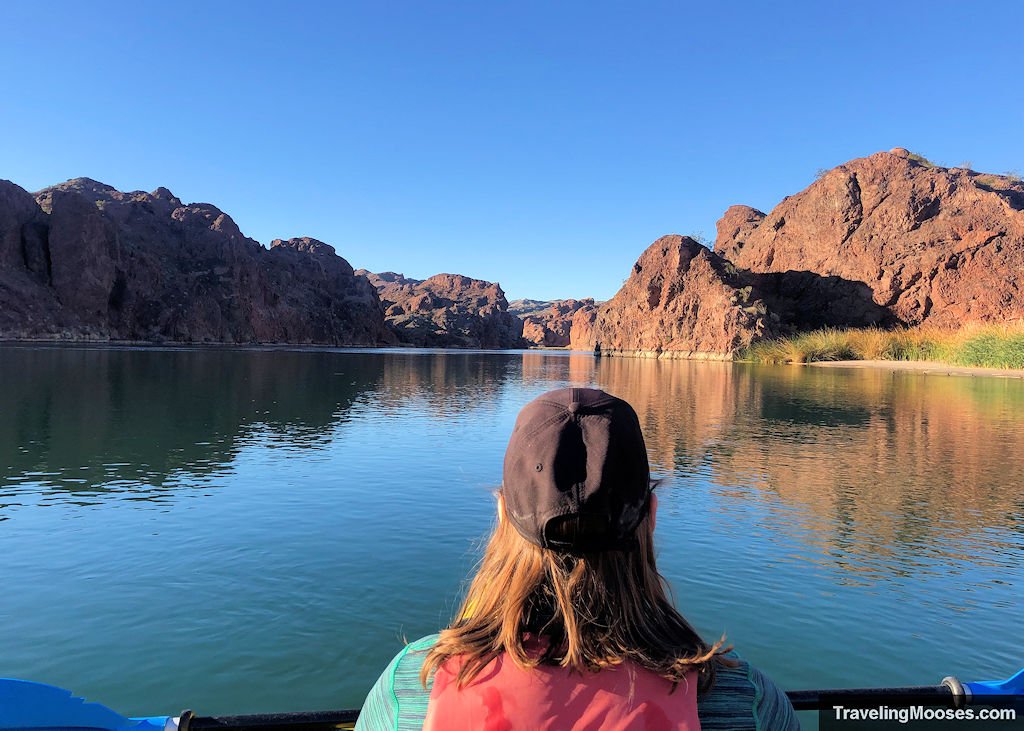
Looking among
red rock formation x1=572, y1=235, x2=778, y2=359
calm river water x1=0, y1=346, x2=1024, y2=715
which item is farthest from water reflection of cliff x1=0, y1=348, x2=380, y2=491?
red rock formation x1=572, y1=235, x2=778, y2=359

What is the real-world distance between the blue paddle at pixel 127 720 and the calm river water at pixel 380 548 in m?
1.71

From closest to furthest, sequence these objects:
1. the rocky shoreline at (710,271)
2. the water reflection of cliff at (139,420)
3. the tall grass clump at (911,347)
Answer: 1. the water reflection of cliff at (139,420)
2. the tall grass clump at (911,347)
3. the rocky shoreline at (710,271)

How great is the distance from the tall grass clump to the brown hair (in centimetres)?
4612

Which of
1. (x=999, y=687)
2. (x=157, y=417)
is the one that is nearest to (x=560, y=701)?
(x=999, y=687)

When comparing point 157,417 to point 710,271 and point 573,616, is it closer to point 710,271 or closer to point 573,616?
point 573,616

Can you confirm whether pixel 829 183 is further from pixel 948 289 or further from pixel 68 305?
pixel 68 305

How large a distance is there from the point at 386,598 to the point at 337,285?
15859 cm

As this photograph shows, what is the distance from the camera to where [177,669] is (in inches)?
195

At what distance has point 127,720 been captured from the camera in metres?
3.03

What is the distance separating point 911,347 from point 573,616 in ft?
196

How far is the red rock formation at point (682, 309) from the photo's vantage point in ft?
259

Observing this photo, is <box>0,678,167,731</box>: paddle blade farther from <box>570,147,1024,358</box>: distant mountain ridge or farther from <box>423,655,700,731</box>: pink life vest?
<box>570,147,1024,358</box>: distant mountain ridge

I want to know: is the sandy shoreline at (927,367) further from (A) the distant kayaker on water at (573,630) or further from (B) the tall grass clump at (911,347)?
(A) the distant kayaker on water at (573,630)

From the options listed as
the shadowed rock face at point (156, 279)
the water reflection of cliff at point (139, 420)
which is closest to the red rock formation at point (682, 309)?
the water reflection of cliff at point (139, 420)
